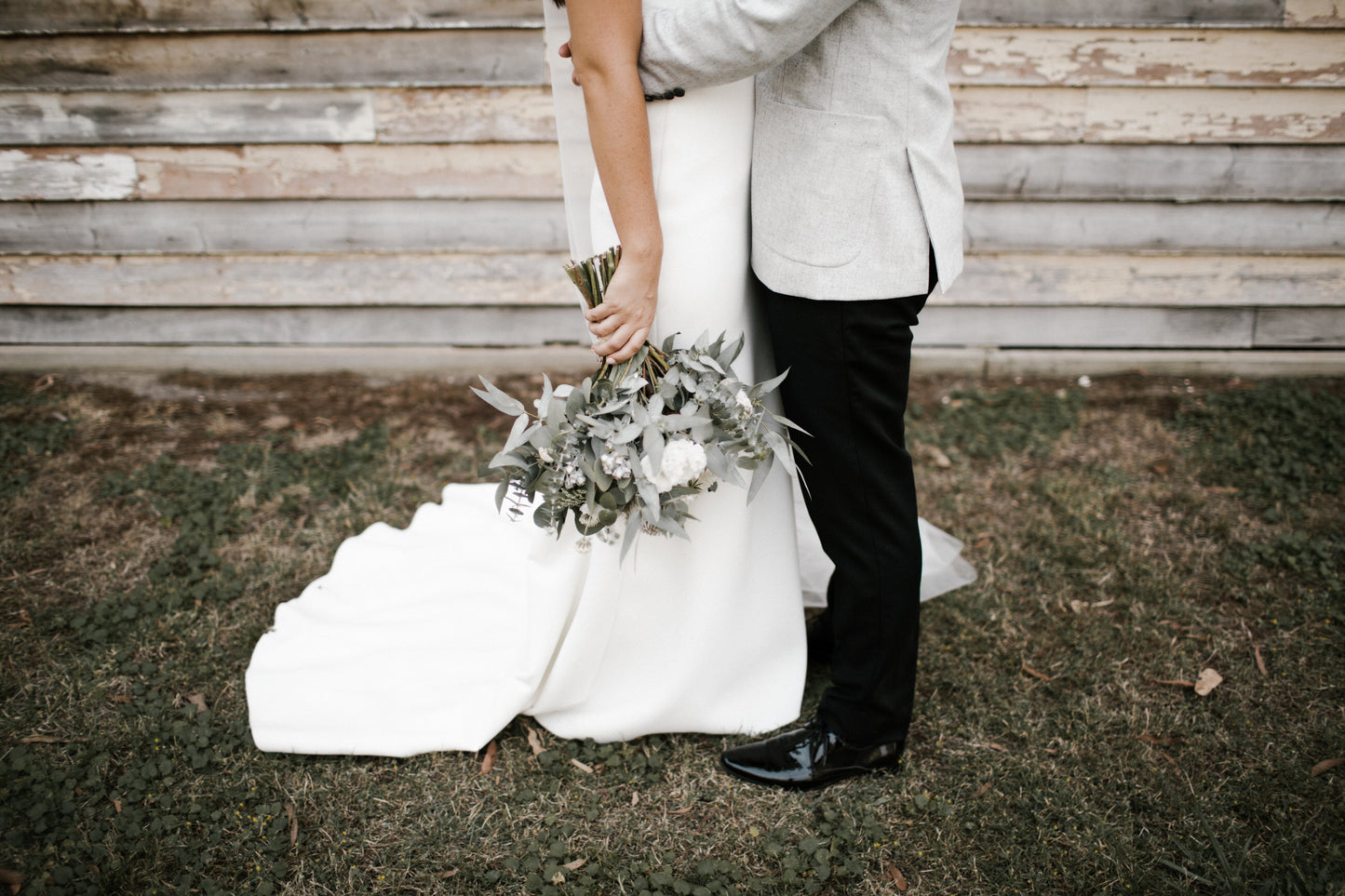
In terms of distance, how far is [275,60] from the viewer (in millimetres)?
3223

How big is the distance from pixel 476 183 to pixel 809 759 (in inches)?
103

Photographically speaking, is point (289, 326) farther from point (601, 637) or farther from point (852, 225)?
point (852, 225)

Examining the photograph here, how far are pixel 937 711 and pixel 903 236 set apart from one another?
4.44 ft

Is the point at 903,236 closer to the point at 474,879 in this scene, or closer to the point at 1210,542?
the point at 474,879

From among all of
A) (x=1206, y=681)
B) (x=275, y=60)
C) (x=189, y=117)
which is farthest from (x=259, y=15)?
(x=1206, y=681)

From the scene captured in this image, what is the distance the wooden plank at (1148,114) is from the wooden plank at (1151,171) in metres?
0.05

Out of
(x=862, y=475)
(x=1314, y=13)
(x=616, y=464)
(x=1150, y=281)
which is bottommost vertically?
(x=1150, y=281)

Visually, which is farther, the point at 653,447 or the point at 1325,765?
the point at 1325,765

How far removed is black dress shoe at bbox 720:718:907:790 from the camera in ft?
6.60

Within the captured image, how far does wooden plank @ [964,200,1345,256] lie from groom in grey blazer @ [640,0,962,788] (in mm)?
2138

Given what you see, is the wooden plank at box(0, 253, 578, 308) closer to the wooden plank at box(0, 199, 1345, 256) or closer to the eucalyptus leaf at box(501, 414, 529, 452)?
the wooden plank at box(0, 199, 1345, 256)

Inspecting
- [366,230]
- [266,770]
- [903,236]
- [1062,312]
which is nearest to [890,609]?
[903,236]

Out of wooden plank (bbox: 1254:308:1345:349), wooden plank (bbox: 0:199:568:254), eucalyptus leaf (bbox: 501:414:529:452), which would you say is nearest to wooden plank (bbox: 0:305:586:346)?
wooden plank (bbox: 0:199:568:254)

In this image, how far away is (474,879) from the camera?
6.00 ft
